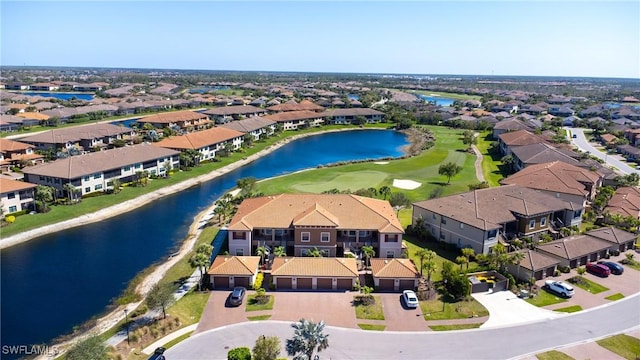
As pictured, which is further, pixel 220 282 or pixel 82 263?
pixel 82 263

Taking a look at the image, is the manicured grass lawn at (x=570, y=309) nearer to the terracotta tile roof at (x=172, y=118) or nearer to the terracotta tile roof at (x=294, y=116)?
the terracotta tile roof at (x=294, y=116)

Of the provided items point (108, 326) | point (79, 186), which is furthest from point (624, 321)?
point (79, 186)

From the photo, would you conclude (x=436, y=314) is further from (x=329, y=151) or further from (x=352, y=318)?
(x=329, y=151)

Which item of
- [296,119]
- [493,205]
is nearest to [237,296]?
[493,205]

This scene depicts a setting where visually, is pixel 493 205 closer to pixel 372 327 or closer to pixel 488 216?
pixel 488 216

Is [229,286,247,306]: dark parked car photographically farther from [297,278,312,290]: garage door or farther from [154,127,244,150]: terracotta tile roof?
[154,127,244,150]: terracotta tile roof

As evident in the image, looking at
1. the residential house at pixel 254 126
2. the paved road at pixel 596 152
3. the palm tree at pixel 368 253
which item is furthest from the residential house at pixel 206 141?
the paved road at pixel 596 152

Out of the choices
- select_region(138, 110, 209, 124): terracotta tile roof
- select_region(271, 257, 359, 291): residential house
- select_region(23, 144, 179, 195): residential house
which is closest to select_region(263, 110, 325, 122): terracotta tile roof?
select_region(138, 110, 209, 124): terracotta tile roof
